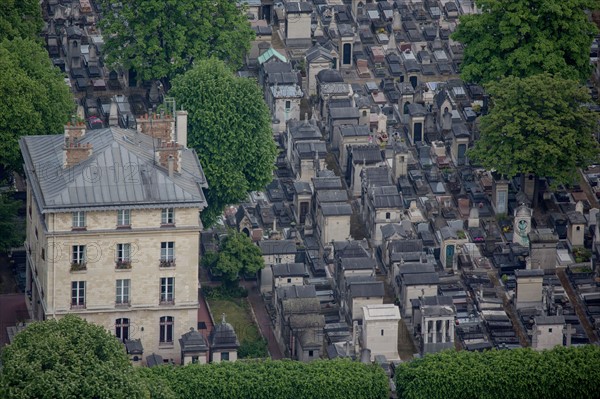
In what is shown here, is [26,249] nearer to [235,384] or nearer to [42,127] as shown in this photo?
[42,127]

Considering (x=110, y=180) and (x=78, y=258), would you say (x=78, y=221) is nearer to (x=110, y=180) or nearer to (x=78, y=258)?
(x=78, y=258)

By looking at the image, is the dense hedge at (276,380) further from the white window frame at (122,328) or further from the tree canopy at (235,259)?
the tree canopy at (235,259)

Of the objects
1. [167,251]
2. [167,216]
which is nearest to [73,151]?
[167,216]

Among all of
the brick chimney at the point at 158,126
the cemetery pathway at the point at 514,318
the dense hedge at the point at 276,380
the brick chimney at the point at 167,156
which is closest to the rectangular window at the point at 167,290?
the dense hedge at the point at 276,380

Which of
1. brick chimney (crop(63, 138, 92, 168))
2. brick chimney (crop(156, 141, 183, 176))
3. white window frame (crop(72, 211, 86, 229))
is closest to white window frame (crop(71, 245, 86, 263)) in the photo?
white window frame (crop(72, 211, 86, 229))

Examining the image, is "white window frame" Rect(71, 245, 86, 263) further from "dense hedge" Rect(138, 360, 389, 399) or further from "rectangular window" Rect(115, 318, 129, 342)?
"dense hedge" Rect(138, 360, 389, 399)
